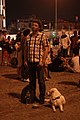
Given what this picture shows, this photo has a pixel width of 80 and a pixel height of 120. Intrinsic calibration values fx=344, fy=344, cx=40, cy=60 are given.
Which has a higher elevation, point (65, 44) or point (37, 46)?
point (37, 46)

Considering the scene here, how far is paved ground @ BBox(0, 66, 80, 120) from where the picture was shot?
7.17 m

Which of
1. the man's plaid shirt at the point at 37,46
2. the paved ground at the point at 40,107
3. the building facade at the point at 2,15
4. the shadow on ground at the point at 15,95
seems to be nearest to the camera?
the paved ground at the point at 40,107

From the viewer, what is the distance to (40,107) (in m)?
7.89

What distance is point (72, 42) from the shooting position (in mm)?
16547

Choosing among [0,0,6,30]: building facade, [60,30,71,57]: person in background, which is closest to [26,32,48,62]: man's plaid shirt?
[60,30,71,57]: person in background

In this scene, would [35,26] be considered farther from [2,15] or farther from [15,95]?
[2,15]

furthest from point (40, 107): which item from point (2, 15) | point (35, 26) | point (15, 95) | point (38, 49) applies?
point (2, 15)

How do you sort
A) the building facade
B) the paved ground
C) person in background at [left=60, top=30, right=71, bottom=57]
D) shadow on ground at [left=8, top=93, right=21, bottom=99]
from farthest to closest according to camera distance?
the building facade < person in background at [left=60, top=30, right=71, bottom=57] < shadow on ground at [left=8, top=93, right=21, bottom=99] < the paved ground

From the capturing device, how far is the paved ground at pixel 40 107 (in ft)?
23.5

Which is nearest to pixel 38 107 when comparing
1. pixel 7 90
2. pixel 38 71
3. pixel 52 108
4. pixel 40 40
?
pixel 52 108

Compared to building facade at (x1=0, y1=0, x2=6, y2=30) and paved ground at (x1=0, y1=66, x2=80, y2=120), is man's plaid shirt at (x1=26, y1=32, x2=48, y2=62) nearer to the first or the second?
paved ground at (x1=0, y1=66, x2=80, y2=120)

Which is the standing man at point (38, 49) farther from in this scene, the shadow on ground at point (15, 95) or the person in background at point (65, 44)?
the person in background at point (65, 44)

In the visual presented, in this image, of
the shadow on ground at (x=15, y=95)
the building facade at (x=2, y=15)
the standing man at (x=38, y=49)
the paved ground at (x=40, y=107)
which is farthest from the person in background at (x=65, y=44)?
the building facade at (x=2, y=15)

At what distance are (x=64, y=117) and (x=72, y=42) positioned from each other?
9729 mm
